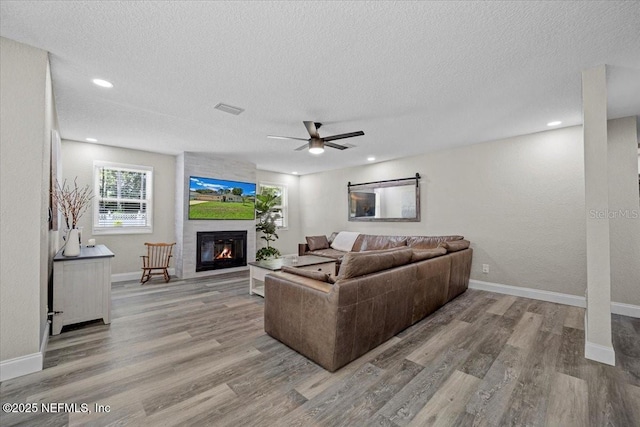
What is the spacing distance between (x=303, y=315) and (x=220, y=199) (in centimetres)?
440

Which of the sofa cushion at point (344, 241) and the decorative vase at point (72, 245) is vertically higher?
the decorative vase at point (72, 245)

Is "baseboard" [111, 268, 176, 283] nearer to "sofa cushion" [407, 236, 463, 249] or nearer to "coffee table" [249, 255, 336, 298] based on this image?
"coffee table" [249, 255, 336, 298]

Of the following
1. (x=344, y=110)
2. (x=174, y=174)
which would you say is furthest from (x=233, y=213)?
(x=344, y=110)

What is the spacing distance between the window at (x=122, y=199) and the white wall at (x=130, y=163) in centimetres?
9

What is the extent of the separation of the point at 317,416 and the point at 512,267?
416 cm

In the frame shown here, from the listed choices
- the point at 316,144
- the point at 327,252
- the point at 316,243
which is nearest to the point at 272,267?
the point at 316,144

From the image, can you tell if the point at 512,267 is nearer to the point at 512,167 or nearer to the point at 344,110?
the point at 512,167

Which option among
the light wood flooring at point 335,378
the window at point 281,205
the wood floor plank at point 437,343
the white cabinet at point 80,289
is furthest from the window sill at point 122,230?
the wood floor plank at point 437,343

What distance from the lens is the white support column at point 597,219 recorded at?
2264mm

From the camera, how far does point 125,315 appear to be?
331 cm

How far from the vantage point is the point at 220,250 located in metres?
5.99

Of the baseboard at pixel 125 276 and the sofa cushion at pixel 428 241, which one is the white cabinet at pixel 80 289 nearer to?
the baseboard at pixel 125 276

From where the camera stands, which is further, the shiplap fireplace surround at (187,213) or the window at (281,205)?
the window at (281,205)

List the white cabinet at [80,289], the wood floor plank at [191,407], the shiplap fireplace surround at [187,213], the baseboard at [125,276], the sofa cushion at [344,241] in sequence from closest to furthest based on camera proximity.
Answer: the wood floor plank at [191,407], the white cabinet at [80,289], the baseboard at [125,276], the shiplap fireplace surround at [187,213], the sofa cushion at [344,241]
